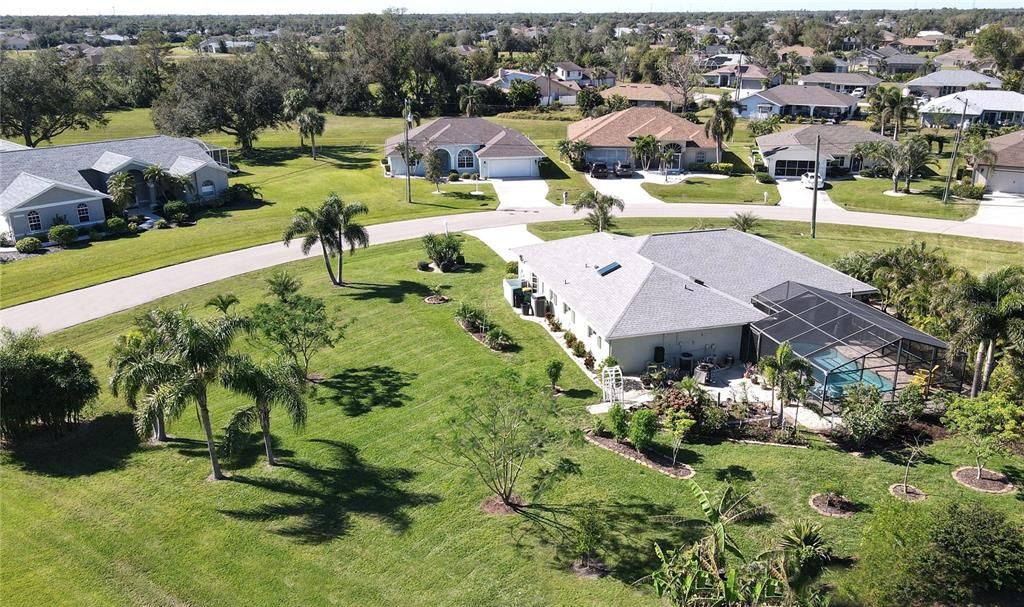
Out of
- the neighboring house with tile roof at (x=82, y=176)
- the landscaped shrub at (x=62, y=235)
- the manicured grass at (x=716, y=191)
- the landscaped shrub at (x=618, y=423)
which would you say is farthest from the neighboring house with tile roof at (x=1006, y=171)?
the landscaped shrub at (x=62, y=235)

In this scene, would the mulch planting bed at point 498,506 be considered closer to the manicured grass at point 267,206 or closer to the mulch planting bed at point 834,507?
the mulch planting bed at point 834,507

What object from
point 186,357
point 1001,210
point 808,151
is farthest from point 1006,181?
point 186,357

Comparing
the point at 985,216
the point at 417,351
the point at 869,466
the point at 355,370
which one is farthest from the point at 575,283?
the point at 985,216

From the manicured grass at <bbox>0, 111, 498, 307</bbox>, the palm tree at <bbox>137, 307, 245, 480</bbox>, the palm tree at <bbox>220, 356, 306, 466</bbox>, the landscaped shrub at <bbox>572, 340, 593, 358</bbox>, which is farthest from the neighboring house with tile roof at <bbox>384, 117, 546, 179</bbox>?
the palm tree at <bbox>137, 307, 245, 480</bbox>

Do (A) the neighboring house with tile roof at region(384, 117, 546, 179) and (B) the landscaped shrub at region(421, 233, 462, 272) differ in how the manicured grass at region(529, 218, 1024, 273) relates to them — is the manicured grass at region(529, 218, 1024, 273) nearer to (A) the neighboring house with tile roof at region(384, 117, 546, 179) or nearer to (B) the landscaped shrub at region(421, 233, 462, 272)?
(B) the landscaped shrub at region(421, 233, 462, 272)

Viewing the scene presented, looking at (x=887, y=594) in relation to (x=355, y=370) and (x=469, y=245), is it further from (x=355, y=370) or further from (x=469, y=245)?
(x=469, y=245)

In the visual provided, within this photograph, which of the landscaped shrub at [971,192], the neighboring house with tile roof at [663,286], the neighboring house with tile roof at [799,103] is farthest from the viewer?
the neighboring house with tile roof at [799,103]
